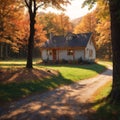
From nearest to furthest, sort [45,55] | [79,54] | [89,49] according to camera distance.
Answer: [79,54]
[89,49]
[45,55]

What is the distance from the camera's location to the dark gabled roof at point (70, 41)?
1816 inches

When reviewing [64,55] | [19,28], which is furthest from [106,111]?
[64,55]

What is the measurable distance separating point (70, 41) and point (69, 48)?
75.2 inches

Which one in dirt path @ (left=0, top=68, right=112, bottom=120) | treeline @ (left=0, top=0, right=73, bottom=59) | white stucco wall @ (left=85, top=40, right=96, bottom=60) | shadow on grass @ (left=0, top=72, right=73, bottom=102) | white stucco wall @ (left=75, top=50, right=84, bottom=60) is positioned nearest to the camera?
dirt path @ (left=0, top=68, right=112, bottom=120)

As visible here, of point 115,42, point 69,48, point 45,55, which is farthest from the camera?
point 45,55

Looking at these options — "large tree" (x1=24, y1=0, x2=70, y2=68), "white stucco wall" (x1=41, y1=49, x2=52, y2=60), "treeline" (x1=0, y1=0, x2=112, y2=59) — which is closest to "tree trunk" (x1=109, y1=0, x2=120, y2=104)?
"treeline" (x1=0, y1=0, x2=112, y2=59)

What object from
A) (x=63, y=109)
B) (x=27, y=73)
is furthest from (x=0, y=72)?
(x=63, y=109)

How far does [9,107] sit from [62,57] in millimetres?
34355

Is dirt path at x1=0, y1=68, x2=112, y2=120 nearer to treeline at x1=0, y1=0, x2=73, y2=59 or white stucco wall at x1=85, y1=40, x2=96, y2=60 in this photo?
treeline at x1=0, y1=0, x2=73, y2=59

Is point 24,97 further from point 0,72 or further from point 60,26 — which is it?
point 60,26

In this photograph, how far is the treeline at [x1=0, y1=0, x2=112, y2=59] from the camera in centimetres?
3406

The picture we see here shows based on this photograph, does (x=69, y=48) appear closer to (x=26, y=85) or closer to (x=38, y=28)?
(x=38, y=28)

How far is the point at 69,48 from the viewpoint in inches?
1826

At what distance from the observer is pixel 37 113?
1153cm
